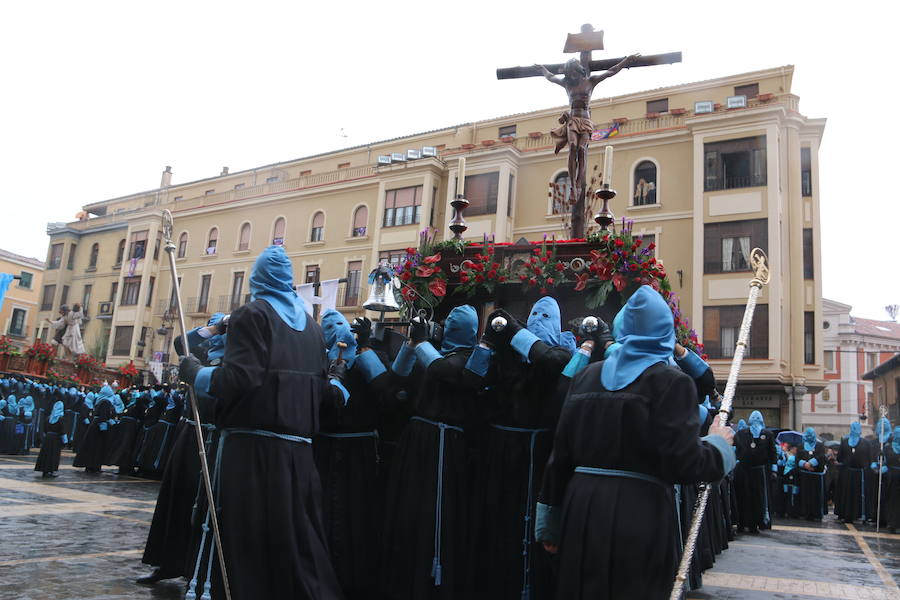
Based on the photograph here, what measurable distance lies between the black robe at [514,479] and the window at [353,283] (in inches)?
1083

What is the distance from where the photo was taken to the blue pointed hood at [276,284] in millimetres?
4586

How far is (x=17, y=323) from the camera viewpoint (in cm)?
5962

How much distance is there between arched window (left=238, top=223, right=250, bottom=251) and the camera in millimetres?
37213

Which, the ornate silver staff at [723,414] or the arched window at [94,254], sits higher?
the arched window at [94,254]

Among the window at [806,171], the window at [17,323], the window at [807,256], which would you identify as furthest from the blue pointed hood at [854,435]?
the window at [17,323]

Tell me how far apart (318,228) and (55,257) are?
2251 cm

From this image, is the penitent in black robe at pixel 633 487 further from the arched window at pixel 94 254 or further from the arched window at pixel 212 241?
the arched window at pixel 94 254

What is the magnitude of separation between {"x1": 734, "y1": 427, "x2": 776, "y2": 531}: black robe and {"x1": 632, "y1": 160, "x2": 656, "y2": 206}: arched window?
15.1 metres

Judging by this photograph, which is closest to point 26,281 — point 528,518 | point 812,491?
point 812,491

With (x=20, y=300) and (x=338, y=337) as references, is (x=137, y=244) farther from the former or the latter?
(x=338, y=337)

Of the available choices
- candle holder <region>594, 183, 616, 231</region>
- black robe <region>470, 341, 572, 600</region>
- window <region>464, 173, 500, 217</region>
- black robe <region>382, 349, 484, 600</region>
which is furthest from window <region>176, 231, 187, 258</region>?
black robe <region>470, 341, 572, 600</region>

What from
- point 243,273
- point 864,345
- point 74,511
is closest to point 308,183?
point 243,273

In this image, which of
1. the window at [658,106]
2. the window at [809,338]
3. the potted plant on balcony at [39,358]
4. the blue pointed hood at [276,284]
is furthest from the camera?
the window at [658,106]

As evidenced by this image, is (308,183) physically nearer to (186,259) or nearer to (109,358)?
(186,259)
